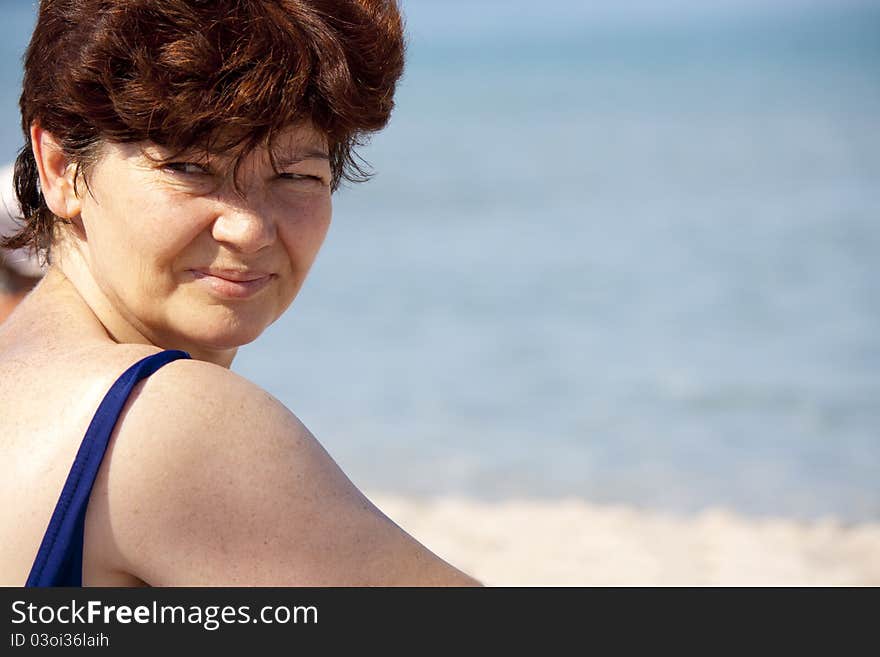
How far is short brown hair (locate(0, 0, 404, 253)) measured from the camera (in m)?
1.69

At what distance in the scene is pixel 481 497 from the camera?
7836 mm

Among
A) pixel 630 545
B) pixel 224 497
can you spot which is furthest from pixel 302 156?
pixel 630 545

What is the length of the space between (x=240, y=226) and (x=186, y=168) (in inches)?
4.6

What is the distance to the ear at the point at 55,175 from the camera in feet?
6.15

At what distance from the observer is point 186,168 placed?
176 centimetres

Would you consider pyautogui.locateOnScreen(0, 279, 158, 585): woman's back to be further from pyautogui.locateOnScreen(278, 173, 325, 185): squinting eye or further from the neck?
pyautogui.locateOnScreen(278, 173, 325, 185): squinting eye

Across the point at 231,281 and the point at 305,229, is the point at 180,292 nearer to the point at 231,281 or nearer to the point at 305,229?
the point at 231,281

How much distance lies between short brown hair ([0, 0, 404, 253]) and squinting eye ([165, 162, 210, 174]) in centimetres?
3

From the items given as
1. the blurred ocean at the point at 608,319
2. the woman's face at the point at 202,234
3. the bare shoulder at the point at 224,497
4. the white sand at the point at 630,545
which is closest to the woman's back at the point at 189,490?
the bare shoulder at the point at 224,497

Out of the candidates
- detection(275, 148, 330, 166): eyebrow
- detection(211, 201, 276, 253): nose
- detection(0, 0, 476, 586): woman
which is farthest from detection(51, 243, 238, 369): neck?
detection(275, 148, 330, 166): eyebrow

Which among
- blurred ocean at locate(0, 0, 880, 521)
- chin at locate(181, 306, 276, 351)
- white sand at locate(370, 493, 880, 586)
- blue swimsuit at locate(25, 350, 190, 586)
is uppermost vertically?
blurred ocean at locate(0, 0, 880, 521)
